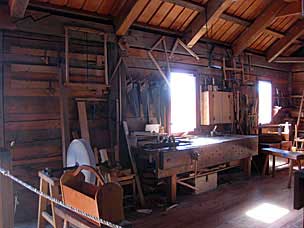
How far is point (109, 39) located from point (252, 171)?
162 inches

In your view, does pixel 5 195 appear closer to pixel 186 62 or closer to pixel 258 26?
pixel 186 62

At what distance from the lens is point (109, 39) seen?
4645 mm

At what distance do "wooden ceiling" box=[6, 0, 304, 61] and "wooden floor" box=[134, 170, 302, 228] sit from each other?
2.69 metres

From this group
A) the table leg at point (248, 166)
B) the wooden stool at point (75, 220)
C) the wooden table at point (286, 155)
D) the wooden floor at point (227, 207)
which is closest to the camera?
the wooden stool at point (75, 220)

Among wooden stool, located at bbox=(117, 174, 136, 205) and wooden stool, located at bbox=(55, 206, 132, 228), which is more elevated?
wooden stool, located at bbox=(55, 206, 132, 228)

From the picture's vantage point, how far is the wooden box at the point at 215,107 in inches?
242

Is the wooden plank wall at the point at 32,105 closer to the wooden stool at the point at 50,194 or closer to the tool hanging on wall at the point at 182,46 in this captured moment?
the wooden stool at the point at 50,194

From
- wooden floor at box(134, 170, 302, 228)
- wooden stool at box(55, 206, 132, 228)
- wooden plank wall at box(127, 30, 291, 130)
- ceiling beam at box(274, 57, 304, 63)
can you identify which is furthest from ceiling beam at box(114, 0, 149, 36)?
ceiling beam at box(274, 57, 304, 63)

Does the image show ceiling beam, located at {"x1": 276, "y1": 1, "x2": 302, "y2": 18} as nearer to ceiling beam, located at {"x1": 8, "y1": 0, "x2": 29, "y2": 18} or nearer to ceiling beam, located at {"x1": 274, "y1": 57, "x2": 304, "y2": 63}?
ceiling beam, located at {"x1": 274, "y1": 57, "x2": 304, "y2": 63}

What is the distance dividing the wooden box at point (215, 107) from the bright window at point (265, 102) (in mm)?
1838

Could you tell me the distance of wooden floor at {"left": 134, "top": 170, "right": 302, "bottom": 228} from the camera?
3.68m

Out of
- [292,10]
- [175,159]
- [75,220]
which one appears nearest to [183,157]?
[175,159]

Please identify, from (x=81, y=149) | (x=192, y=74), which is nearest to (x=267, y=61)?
(x=192, y=74)

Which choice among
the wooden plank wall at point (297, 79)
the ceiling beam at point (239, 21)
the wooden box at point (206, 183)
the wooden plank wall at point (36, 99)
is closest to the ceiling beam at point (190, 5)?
the ceiling beam at point (239, 21)
